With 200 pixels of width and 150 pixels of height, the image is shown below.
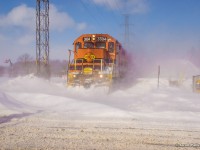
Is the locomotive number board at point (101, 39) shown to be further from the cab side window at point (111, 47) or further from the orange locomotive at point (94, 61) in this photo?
the cab side window at point (111, 47)

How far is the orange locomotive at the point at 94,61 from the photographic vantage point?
47.7 ft

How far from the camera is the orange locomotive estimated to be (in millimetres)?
14548

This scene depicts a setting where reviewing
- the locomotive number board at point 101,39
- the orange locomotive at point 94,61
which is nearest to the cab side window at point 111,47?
the orange locomotive at point 94,61

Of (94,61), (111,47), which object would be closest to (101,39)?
(111,47)

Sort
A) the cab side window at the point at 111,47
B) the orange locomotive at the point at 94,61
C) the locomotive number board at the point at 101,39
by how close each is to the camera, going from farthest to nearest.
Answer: the locomotive number board at the point at 101,39
the cab side window at the point at 111,47
the orange locomotive at the point at 94,61

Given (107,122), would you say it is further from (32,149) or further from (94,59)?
(94,59)

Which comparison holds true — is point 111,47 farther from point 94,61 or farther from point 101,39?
point 94,61

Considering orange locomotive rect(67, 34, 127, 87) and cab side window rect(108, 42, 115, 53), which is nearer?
orange locomotive rect(67, 34, 127, 87)

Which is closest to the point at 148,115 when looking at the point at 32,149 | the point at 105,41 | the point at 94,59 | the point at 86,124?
the point at 86,124

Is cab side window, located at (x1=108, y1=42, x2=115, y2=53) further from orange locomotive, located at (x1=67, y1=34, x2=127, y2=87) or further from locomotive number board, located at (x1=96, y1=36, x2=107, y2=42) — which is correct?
locomotive number board, located at (x1=96, y1=36, x2=107, y2=42)

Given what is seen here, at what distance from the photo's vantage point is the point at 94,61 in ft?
50.5

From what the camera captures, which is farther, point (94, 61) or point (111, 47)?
point (111, 47)

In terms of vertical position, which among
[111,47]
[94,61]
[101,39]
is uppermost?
[101,39]

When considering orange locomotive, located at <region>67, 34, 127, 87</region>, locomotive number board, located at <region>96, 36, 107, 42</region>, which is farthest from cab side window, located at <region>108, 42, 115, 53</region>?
locomotive number board, located at <region>96, 36, 107, 42</region>
